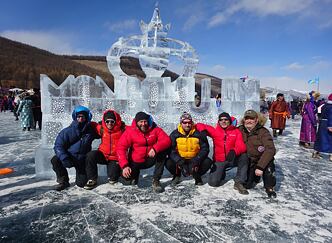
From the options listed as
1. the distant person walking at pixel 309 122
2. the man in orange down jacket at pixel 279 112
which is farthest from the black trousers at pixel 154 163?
the man in orange down jacket at pixel 279 112

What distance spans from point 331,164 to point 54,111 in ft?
15.6

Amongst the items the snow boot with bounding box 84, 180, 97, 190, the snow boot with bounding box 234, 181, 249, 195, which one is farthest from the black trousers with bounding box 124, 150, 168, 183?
the snow boot with bounding box 234, 181, 249, 195

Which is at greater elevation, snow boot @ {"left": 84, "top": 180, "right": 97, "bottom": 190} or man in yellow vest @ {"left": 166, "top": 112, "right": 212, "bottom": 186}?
man in yellow vest @ {"left": 166, "top": 112, "right": 212, "bottom": 186}

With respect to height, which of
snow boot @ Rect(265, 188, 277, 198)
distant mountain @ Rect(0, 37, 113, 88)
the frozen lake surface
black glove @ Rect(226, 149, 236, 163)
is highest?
distant mountain @ Rect(0, 37, 113, 88)

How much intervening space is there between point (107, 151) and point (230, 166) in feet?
5.05

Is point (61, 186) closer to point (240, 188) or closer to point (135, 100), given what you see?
point (135, 100)

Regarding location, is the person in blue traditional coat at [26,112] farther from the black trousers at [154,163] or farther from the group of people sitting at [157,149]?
the black trousers at [154,163]

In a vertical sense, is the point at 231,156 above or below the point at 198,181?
above

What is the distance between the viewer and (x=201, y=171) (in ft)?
10.7

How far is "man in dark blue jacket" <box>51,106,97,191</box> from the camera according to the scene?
119 inches

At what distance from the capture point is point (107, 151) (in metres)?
3.17

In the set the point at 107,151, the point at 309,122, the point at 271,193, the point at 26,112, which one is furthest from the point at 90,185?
the point at 26,112

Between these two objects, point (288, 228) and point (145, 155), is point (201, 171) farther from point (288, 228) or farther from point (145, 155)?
point (288, 228)

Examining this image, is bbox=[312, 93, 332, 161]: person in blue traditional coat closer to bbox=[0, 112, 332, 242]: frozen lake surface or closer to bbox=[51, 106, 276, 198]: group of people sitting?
bbox=[0, 112, 332, 242]: frozen lake surface
